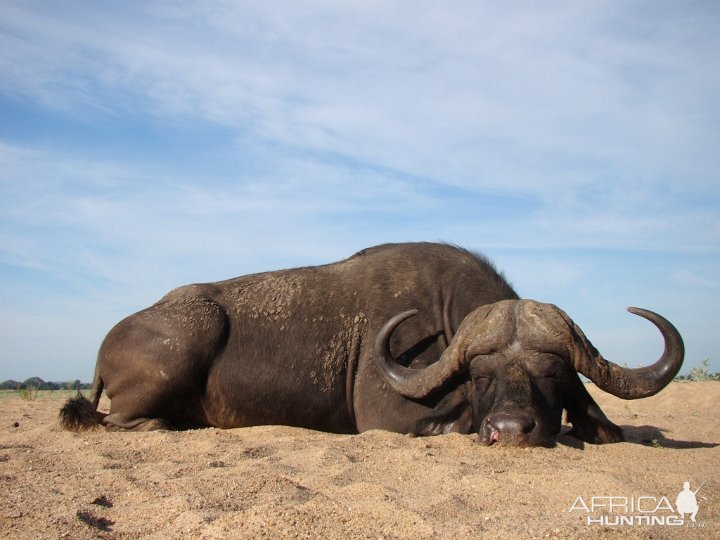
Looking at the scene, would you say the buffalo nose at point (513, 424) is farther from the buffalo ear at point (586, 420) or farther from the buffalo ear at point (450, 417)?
the buffalo ear at point (450, 417)

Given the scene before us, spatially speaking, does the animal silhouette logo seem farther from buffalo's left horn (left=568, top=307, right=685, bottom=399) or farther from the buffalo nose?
buffalo's left horn (left=568, top=307, right=685, bottom=399)

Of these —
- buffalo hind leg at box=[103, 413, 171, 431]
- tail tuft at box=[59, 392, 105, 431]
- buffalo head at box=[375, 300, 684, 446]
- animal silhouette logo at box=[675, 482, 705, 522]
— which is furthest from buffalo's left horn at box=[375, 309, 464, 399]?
tail tuft at box=[59, 392, 105, 431]

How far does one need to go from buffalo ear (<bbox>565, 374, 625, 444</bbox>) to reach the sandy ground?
0.29 metres

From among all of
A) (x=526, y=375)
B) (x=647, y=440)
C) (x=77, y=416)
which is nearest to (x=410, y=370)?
(x=526, y=375)

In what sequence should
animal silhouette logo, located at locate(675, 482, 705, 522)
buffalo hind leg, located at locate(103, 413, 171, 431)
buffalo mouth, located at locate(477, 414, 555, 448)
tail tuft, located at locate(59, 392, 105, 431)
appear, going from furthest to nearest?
tail tuft, located at locate(59, 392, 105, 431) → buffalo hind leg, located at locate(103, 413, 171, 431) → buffalo mouth, located at locate(477, 414, 555, 448) → animal silhouette logo, located at locate(675, 482, 705, 522)

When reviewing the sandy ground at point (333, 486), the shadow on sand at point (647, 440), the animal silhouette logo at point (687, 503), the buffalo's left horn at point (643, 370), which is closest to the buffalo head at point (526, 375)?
the buffalo's left horn at point (643, 370)

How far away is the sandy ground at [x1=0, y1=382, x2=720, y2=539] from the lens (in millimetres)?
3307

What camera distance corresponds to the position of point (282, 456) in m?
5.27

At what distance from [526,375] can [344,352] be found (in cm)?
215

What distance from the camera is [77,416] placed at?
23.4 ft

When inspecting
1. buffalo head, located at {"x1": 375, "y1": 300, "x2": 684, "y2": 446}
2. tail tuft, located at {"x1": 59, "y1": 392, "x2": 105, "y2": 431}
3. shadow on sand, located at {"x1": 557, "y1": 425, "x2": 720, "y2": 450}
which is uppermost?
buffalo head, located at {"x1": 375, "y1": 300, "x2": 684, "y2": 446}

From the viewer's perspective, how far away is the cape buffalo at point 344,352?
617 centimetres

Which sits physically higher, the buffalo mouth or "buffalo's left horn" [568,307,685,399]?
"buffalo's left horn" [568,307,685,399]

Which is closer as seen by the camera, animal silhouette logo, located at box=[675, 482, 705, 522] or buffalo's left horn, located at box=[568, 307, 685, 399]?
animal silhouette logo, located at box=[675, 482, 705, 522]
